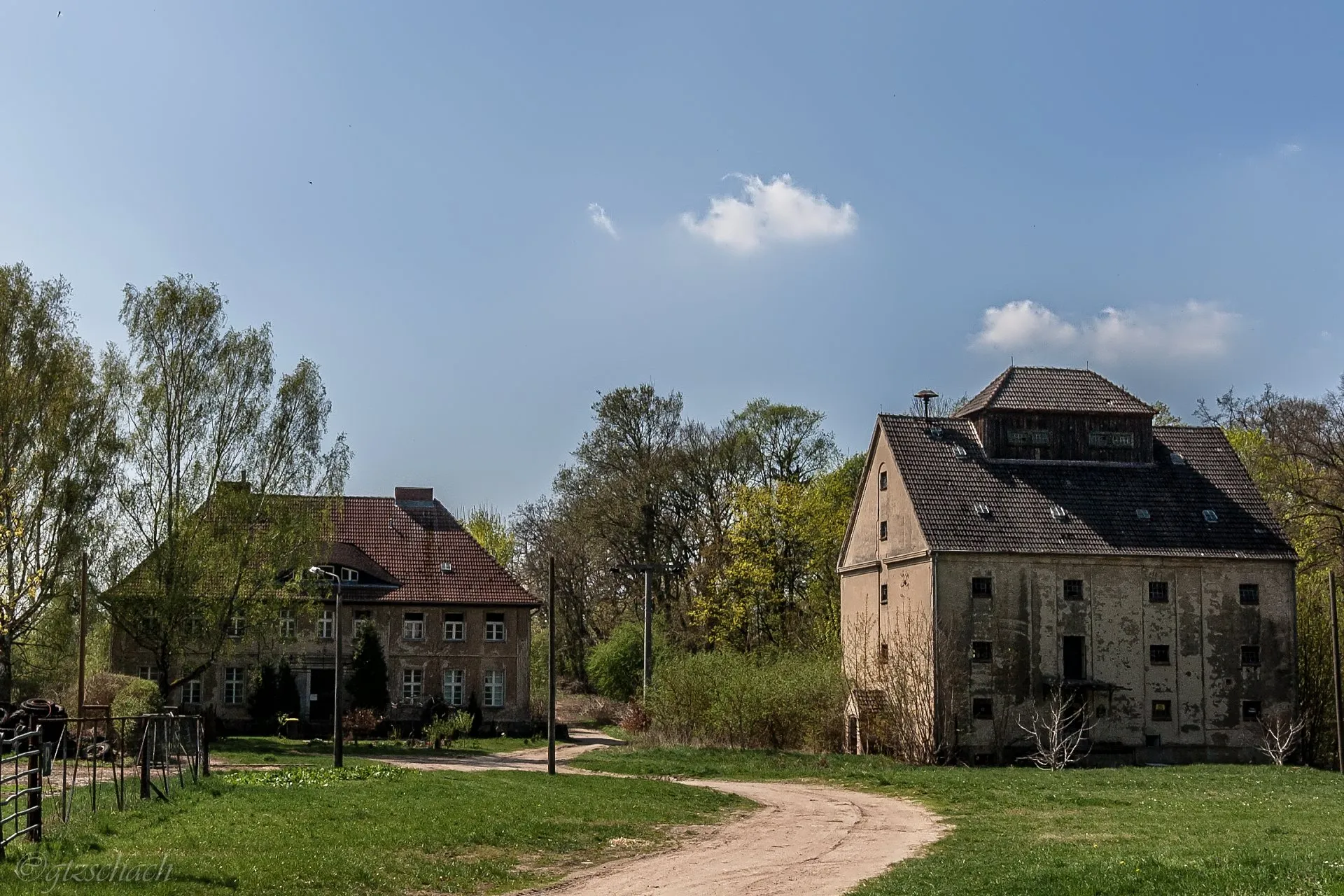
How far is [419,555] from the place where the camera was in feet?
180

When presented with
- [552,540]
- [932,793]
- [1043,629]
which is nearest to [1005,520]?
[1043,629]

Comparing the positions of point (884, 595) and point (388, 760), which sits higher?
point (884, 595)

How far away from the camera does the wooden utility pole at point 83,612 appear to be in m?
35.5

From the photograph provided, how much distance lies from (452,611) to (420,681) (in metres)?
3.00

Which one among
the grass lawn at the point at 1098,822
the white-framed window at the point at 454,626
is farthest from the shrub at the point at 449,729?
the grass lawn at the point at 1098,822

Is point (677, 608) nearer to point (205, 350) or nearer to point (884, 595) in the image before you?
point (884, 595)

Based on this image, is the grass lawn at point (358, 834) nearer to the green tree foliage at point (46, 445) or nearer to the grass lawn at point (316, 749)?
the grass lawn at point (316, 749)

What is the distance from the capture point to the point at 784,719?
43.6 m

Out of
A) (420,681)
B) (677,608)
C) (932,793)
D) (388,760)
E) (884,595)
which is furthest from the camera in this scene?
(677,608)

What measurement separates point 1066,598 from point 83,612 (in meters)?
30.3

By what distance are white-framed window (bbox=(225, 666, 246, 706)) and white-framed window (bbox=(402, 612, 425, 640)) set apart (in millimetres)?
6323

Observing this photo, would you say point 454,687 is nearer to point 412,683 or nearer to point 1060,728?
point 412,683

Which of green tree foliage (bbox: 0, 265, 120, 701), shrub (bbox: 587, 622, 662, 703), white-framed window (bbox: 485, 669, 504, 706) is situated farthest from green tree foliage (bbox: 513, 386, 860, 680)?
green tree foliage (bbox: 0, 265, 120, 701)
